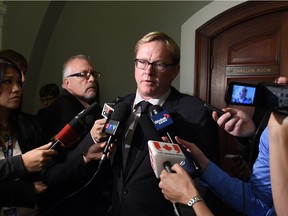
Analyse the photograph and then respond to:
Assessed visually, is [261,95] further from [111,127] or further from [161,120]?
[111,127]

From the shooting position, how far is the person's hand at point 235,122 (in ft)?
3.26

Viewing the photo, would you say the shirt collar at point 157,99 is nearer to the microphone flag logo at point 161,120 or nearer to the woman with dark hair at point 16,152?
the microphone flag logo at point 161,120

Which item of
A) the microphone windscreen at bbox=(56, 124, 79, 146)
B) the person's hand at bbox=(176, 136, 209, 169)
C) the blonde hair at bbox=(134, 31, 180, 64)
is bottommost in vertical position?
the person's hand at bbox=(176, 136, 209, 169)

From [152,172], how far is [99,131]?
0.79ft

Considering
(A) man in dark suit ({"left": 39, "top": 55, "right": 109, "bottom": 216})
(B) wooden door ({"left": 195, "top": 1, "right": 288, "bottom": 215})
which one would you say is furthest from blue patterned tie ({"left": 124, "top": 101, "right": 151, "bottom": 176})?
(B) wooden door ({"left": 195, "top": 1, "right": 288, "bottom": 215})

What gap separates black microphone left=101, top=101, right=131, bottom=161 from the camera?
3.30 ft

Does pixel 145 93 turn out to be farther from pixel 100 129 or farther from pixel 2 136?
pixel 2 136

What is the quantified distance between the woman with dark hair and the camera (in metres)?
0.67

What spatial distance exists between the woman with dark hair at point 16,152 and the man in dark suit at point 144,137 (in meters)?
0.28

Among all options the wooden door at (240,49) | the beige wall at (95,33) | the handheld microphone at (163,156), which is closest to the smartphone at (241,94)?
the handheld microphone at (163,156)

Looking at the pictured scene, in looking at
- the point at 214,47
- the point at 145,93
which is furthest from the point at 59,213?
the point at 214,47

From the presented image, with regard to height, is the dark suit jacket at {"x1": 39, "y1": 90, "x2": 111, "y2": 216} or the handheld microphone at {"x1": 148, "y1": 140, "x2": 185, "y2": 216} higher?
the handheld microphone at {"x1": 148, "y1": 140, "x2": 185, "y2": 216}

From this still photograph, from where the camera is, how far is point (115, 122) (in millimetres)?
1034

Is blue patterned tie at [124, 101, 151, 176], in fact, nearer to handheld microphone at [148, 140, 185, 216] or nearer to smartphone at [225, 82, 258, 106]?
handheld microphone at [148, 140, 185, 216]
